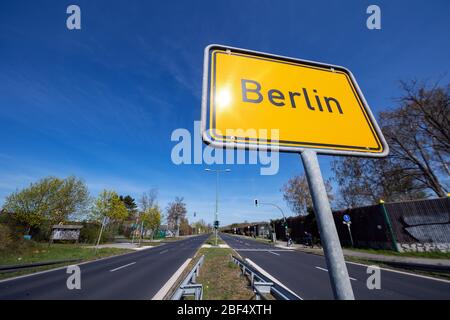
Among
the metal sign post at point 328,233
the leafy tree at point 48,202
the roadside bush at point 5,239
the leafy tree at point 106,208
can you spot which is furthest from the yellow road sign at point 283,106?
the leafy tree at point 48,202

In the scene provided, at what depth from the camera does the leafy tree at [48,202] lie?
24938 mm

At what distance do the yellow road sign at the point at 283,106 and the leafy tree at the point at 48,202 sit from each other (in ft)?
115

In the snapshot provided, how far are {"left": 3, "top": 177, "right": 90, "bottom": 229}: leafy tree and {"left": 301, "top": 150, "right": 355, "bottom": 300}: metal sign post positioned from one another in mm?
35464

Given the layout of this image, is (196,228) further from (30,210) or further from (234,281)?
(234,281)

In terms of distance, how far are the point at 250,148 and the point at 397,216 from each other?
19.5 m

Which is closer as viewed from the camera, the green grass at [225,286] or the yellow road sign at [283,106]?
the yellow road sign at [283,106]

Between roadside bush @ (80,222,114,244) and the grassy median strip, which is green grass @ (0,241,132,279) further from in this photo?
roadside bush @ (80,222,114,244)

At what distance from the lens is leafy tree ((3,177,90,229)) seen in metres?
24.9

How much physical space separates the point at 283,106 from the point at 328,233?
0.85m

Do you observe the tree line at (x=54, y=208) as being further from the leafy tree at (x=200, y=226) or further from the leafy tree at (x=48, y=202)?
the leafy tree at (x=200, y=226)

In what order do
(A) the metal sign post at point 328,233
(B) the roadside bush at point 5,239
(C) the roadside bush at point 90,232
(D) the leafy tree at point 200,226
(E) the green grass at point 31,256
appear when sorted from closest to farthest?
(A) the metal sign post at point 328,233
(E) the green grass at point 31,256
(B) the roadside bush at point 5,239
(C) the roadside bush at point 90,232
(D) the leafy tree at point 200,226

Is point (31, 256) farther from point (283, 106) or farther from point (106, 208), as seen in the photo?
point (283, 106)
